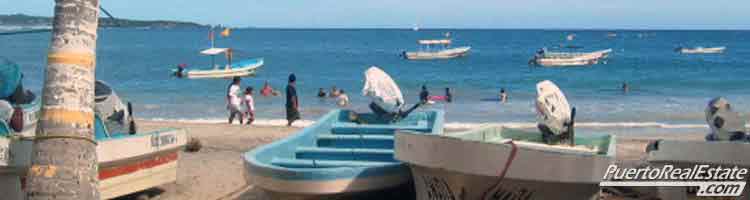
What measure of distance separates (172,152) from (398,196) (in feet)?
9.51

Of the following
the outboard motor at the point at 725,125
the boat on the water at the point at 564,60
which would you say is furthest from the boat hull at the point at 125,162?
the boat on the water at the point at 564,60

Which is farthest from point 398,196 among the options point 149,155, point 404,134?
point 149,155

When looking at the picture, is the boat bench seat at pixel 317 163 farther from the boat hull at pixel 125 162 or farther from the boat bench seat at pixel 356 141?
the boat hull at pixel 125 162

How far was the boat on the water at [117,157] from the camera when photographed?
8.55 m

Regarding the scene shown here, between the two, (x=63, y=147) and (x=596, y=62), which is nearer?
(x=63, y=147)

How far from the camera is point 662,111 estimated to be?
29594 millimetres

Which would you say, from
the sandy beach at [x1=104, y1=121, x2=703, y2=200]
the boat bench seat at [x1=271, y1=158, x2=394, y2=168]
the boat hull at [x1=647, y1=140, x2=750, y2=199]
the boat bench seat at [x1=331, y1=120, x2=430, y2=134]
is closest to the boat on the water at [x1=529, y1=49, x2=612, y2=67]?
the sandy beach at [x1=104, y1=121, x2=703, y2=200]

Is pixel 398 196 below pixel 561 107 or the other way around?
below

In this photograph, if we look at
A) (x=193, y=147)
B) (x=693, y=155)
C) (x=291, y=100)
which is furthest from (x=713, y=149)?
(x=291, y=100)

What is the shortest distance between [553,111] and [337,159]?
7.93 feet

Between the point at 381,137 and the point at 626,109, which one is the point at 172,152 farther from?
the point at 626,109

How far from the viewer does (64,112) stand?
5.49 meters

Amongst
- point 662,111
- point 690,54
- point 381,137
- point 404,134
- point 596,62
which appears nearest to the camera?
point 404,134

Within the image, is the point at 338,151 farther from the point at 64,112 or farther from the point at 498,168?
the point at 64,112
